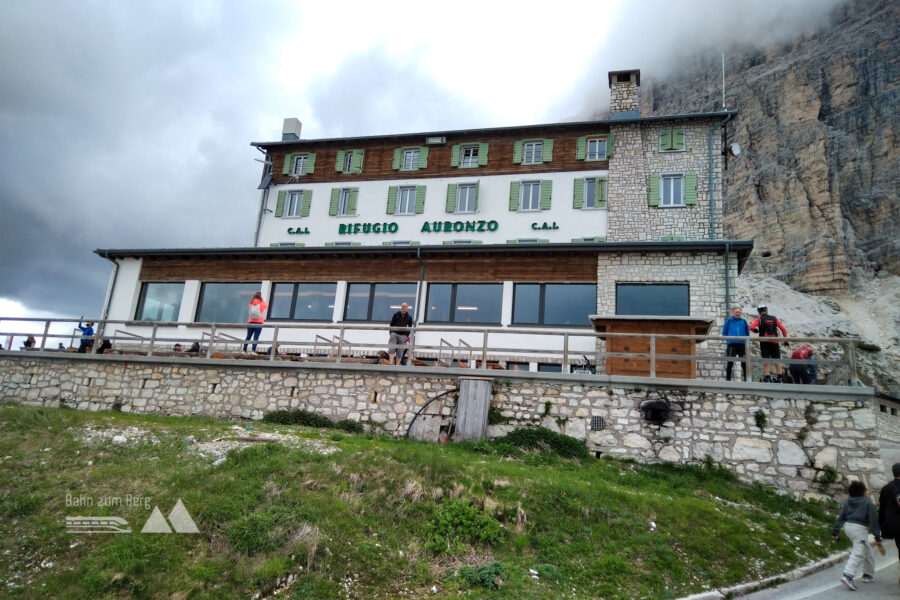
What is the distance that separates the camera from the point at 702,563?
841 cm

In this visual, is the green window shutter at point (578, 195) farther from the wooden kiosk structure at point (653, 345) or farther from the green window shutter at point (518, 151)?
the wooden kiosk structure at point (653, 345)

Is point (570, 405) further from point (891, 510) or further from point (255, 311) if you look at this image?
point (255, 311)

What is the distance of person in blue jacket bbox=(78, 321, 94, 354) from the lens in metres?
18.0

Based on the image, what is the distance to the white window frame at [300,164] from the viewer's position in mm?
31172

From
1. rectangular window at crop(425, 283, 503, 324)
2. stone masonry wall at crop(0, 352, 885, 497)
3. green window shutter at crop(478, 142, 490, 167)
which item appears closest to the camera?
stone masonry wall at crop(0, 352, 885, 497)

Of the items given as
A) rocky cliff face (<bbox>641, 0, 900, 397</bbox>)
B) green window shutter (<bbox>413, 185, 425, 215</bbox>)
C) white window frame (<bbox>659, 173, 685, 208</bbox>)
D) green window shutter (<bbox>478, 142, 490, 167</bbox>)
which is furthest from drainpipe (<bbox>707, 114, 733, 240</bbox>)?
rocky cliff face (<bbox>641, 0, 900, 397</bbox>)

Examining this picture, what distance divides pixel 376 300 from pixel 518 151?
1158 cm

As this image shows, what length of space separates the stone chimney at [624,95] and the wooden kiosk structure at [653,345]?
16.7 m

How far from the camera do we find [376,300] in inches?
824

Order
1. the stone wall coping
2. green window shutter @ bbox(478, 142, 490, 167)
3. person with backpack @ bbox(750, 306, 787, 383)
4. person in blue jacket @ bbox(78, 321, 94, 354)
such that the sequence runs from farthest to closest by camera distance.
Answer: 1. green window shutter @ bbox(478, 142, 490, 167)
2. person in blue jacket @ bbox(78, 321, 94, 354)
3. person with backpack @ bbox(750, 306, 787, 383)
4. the stone wall coping

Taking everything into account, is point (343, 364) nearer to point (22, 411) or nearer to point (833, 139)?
point (22, 411)

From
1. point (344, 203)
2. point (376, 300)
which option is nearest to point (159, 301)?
point (376, 300)

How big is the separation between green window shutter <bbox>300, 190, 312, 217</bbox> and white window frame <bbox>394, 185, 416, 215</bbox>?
4.89 metres

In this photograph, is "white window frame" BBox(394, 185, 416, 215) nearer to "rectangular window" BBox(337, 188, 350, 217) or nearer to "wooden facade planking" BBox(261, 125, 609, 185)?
"wooden facade planking" BBox(261, 125, 609, 185)
